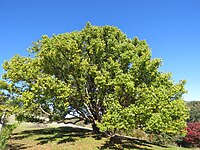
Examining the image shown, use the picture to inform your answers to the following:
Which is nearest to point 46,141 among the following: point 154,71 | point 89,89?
point 89,89

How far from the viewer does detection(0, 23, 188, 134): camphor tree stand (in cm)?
1830

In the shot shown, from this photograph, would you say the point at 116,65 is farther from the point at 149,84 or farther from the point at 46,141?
the point at 46,141

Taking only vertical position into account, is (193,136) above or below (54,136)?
above

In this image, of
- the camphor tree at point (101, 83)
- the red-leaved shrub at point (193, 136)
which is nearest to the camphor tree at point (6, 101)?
the camphor tree at point (101, 83)

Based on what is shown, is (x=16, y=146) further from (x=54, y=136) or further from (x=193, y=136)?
(x=193, y=136)

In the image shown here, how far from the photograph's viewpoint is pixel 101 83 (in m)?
19.9

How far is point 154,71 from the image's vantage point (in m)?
21.4

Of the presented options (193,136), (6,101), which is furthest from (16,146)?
(193,136)

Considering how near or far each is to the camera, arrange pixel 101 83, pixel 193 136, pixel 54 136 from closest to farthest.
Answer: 1. pixel 101 83
2. pixel 54 136
3. pixel 193 136

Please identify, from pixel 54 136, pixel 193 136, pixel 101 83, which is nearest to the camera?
pixel 101 83

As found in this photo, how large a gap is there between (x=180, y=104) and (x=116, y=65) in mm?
5802

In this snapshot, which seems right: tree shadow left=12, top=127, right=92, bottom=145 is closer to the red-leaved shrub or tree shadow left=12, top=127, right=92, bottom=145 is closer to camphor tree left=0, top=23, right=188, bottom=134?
camphor tree left=0, top=23, right=188, bottom=134

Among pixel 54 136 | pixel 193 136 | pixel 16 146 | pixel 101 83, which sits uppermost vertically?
pixel 101 83

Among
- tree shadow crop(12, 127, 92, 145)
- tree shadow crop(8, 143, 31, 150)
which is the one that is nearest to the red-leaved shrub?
tree shadow crop(12, 127, 92, 145)
